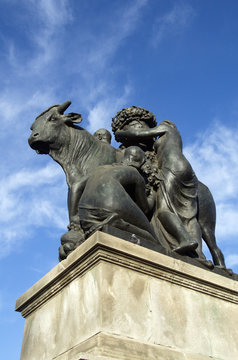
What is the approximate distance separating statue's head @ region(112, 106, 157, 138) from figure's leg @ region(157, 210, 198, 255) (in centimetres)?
220

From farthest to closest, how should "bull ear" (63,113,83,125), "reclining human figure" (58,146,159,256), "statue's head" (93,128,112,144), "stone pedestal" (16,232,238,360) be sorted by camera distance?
"statue's head" (93,128,112,144) < "bull ear" (63,113,83,125) < "reclining human figure" (58,146,159,256) < "stone pedestal" (16,232,238,360)

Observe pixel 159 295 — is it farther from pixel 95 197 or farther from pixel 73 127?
pixel 73 127

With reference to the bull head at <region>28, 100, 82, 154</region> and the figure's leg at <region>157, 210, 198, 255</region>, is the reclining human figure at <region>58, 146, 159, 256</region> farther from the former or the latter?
the bull head at <region>28, 100, 82, 154</region>

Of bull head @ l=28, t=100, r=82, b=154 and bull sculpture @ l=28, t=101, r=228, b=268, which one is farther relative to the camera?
bull head @ l=28, t=100, r=82, b=154

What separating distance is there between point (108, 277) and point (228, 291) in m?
1.94

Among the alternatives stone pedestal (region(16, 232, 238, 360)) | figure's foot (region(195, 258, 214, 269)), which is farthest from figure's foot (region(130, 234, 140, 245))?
figure's foot (region(195, 258, 214, 269))

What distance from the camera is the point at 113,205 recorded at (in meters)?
5.52

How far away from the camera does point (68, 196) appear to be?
6770 mm

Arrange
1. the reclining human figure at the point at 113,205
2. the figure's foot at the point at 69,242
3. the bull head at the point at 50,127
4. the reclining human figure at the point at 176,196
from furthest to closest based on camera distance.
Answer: the bull head at the point at 50,127 → the reclining human figure at the point at 176,196 → the figure's foot at the point at 69,242 → the reclining human figure at the point at 113,205

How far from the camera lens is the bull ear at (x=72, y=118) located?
7305mm

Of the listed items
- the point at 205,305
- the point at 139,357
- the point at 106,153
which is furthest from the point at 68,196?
the point at 139,357

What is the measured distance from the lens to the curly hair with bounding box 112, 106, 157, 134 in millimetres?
8180

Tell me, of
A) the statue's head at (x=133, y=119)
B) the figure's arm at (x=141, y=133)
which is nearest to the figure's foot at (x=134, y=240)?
the figure's arm at (x=141, y=133)

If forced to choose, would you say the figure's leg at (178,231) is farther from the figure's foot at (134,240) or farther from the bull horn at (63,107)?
the bull horn at (63,107)
